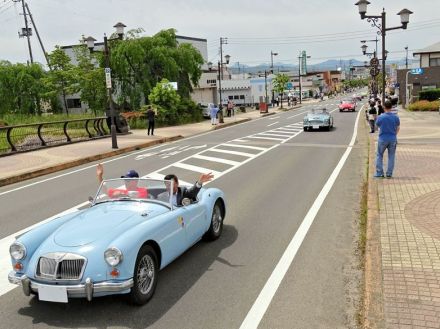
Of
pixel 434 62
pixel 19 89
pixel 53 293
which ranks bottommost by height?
pixel 53 293

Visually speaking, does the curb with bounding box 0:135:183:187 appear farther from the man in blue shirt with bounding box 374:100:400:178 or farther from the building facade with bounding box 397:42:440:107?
the building facade with bounding box 397:42:440:107

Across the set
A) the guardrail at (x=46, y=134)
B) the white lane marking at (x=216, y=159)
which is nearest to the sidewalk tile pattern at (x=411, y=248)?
the white lane marking at (x=216, y=159)

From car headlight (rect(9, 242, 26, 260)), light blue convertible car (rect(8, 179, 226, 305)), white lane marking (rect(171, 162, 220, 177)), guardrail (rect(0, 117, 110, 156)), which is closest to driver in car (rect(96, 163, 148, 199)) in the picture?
light blue convertible car (rect(8, 179, 226, 305))

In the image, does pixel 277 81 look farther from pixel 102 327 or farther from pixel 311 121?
pixel 102 327

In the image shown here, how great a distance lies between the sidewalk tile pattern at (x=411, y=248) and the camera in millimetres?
4668

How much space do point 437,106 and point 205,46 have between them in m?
47.0

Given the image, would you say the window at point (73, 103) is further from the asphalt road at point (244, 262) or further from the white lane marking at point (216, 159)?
the asphalt road at point (244, 262)

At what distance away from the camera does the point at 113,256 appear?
16.2ft

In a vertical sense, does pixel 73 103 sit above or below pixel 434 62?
below

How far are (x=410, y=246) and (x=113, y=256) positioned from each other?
13.4 ft

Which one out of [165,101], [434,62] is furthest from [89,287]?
[434,62]

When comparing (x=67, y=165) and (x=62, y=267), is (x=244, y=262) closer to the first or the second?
(x=62, y=267)

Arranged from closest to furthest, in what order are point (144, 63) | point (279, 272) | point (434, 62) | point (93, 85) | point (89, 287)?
point (89, 287)
point (279, 272)
point (144, 63)
point (93, 85)
point (434, 62)

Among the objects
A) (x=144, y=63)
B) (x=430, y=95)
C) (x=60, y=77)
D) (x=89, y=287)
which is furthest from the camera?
(x=430, y=95)
